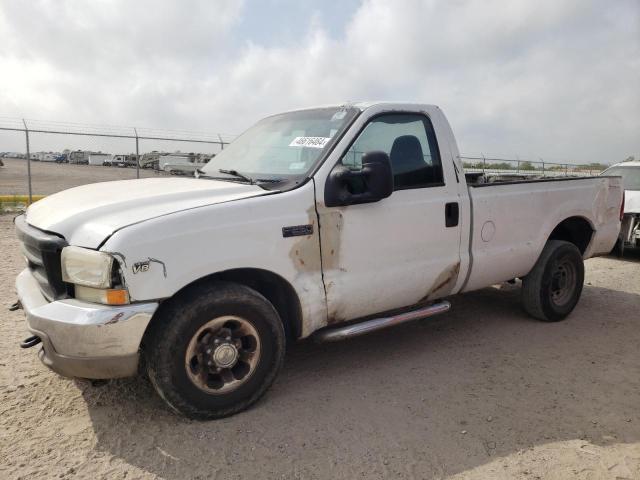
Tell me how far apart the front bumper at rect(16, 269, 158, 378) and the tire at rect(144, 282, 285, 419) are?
16 centimetres

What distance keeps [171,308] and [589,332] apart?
4.09m

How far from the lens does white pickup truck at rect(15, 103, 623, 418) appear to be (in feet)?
9.39

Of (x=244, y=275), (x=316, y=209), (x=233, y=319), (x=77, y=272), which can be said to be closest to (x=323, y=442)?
(x=233, y=319)

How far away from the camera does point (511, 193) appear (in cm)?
470

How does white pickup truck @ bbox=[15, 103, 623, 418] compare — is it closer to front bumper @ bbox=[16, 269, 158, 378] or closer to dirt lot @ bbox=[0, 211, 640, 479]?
front bumper @ bbox=[16, 269, 158, 378]

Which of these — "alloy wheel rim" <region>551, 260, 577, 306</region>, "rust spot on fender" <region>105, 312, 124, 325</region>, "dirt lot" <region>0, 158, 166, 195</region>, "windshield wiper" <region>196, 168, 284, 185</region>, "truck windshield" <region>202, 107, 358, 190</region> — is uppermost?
"dirt lot" <region>0, 158, 166, 195</region>

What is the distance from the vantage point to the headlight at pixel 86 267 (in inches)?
109

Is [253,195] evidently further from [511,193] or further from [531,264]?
[531,264]

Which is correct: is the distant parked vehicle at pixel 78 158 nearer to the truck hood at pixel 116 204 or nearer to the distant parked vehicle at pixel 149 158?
the distant parked vehicle at pixel 149 158

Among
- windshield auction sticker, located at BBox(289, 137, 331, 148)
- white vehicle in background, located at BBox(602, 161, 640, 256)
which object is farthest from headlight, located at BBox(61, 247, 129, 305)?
white vehicle in background, located at BBox(602, 161, 640, 256)

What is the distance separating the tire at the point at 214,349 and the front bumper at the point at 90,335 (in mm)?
162

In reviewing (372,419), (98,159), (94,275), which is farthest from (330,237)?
(98,159)

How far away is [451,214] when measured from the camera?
420 cm

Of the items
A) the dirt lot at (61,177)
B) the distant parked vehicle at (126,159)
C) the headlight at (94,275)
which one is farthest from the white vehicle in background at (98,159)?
the headlight at (94,275)
